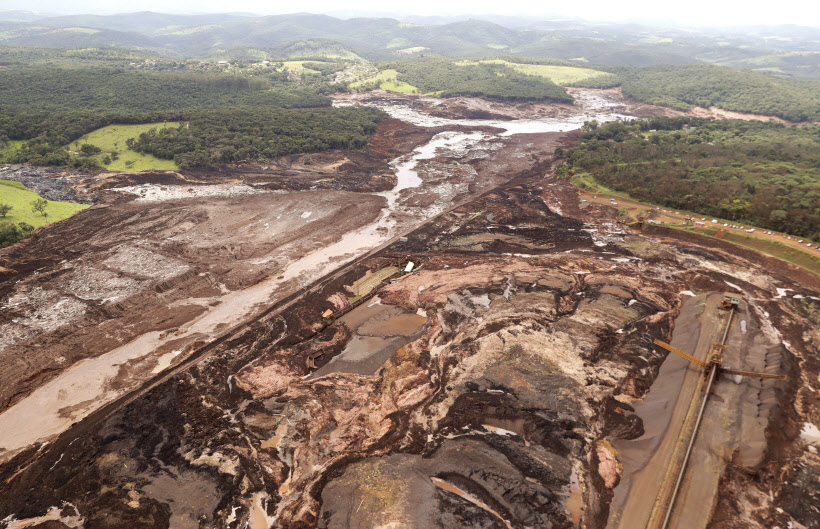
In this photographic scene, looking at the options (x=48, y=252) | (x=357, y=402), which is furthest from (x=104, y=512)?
(x=48, y=252)

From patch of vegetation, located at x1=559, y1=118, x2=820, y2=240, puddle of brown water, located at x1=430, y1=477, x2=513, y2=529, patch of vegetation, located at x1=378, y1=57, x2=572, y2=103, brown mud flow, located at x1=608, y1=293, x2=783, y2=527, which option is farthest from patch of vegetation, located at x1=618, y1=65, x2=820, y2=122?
puddle of brown water, located at x1=430, y1=477, x2=513, y2=529

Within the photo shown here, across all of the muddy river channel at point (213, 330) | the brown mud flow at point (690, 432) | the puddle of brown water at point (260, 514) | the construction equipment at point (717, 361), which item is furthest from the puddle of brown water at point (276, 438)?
the construction equipment at point (717, 361)

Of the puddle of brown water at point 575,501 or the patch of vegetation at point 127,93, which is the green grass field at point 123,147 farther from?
the puddle of brown water at point 575,501

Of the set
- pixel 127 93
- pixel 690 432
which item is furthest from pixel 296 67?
pixel 690 432

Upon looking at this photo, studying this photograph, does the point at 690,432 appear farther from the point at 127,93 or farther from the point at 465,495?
the point at 127,93

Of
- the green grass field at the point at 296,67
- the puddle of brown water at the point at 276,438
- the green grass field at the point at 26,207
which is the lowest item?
the puddle of brown water at the point at 276,438

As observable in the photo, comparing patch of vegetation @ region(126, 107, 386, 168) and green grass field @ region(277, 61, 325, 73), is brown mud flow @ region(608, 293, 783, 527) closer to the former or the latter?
patch of vegetation @ region(126, 107, 386, 168)
